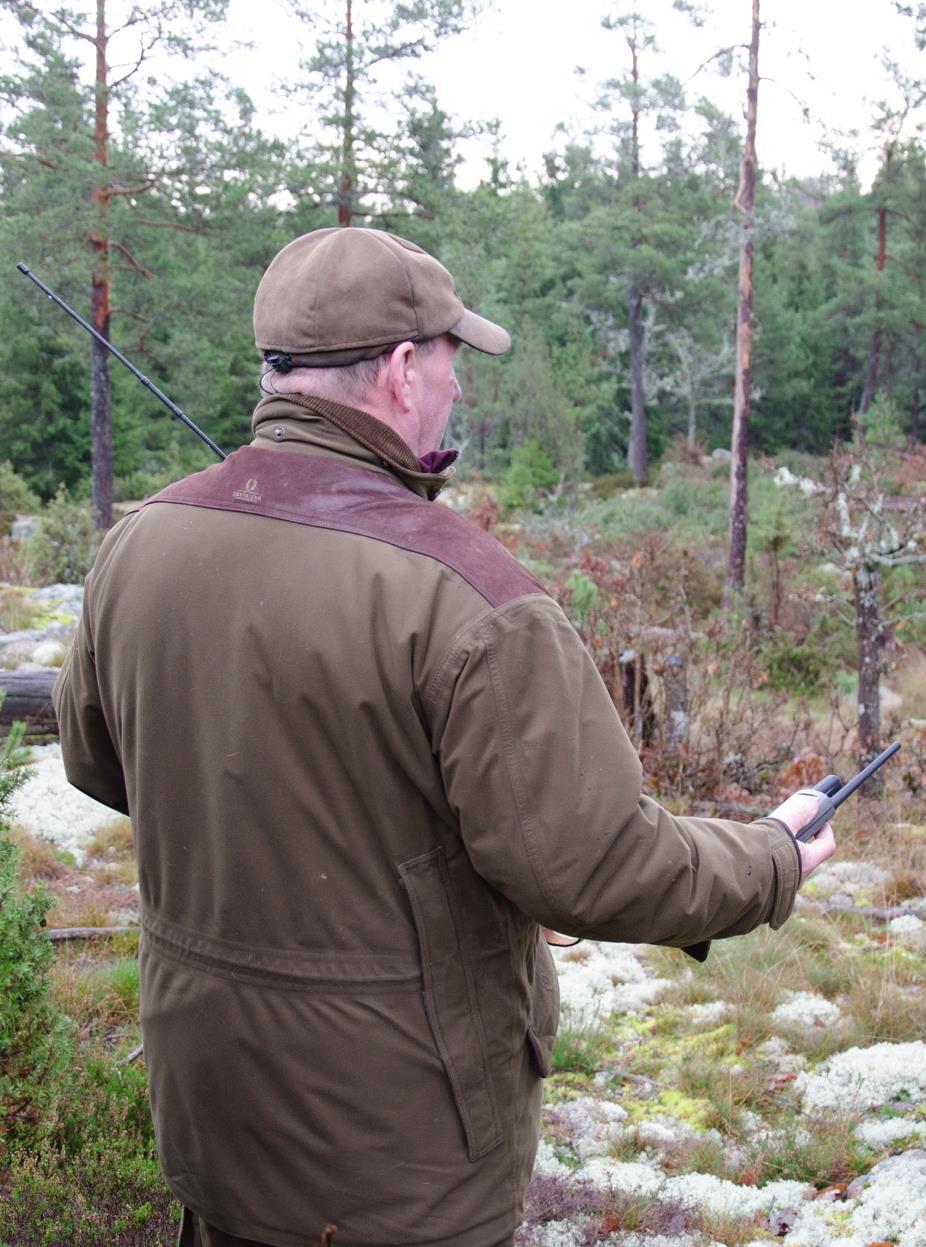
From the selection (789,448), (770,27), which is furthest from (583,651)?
(789,448)

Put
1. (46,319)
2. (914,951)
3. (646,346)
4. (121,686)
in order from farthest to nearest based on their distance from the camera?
(646,346) → (46,319) → (914,951) → (121,686)

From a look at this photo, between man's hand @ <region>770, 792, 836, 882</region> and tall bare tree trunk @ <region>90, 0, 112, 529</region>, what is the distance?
54.7ft

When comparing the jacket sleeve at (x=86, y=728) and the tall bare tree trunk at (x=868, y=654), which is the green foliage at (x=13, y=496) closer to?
the tall bare tree trunk at (x=868, y=654)

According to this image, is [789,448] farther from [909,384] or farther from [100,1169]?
[100,1169]

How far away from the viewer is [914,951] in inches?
202

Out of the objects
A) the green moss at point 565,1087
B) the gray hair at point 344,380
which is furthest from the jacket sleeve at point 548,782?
the green moss at point 565,1087

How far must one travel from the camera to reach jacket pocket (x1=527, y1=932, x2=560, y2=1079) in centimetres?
176

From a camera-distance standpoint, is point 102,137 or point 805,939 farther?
point 102,137

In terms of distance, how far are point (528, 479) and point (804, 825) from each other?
91.7 feet

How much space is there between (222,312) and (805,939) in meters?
16.7

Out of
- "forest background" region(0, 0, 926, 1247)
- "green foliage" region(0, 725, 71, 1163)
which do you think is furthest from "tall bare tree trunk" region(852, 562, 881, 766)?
"green foliage" region(0, 725, 71, 1163)

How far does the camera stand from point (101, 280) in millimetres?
18438

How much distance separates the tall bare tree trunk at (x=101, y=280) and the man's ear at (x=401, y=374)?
16.6 m

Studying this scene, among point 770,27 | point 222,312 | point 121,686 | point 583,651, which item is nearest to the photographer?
point 583,651
